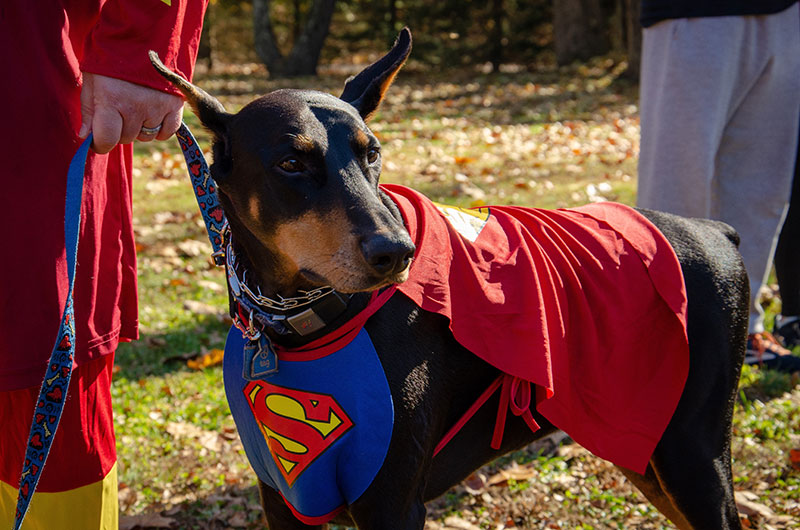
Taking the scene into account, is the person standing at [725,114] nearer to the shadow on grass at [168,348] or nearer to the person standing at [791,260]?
the person standing at [791,260]

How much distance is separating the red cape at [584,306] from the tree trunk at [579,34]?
59.0 feet

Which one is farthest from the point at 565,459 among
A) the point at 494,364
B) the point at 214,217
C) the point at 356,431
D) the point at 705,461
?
the point at 214,217

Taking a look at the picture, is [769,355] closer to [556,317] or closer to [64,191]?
[556,317]

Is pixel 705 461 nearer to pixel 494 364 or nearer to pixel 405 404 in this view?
pixel 494 364

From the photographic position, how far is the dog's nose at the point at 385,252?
2012 millimetres

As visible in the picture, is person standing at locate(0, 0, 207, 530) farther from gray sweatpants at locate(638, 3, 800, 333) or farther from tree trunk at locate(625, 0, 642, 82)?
tree trunk at locate(625, 0, 642, 82)

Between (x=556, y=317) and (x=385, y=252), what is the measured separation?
2.33ft

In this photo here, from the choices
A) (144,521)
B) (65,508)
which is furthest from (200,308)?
(65,508)

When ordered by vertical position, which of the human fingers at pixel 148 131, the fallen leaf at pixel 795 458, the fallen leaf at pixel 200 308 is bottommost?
the fallen leaf at pixel 795 458

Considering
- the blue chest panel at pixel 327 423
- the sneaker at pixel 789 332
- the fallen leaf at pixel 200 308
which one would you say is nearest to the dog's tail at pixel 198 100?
the blue chest panel at pixel 327 423

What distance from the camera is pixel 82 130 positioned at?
2.13m

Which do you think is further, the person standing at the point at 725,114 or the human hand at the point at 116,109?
the person standing at the point at 725,114

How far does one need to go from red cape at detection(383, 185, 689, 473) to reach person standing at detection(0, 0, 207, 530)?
81cm

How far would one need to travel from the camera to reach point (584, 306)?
8.23 feet
